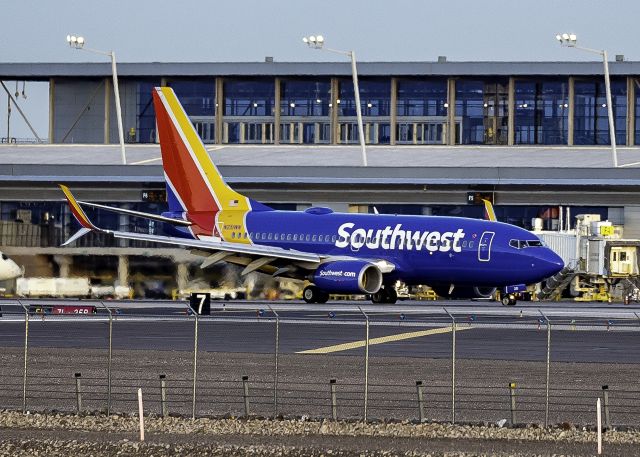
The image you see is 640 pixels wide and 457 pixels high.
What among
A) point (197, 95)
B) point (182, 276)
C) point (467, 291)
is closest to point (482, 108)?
point (197, 95)

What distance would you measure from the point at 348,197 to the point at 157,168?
10590 millimetres

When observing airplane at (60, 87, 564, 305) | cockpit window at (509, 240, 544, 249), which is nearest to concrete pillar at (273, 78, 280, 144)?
airplane at (60, 87, 564, 305)

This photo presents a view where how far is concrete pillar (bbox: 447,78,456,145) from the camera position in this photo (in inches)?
Answer: 4023

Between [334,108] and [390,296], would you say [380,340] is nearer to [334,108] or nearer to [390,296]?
[390,296]

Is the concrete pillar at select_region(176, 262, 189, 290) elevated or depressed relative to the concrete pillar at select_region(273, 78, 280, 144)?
depressed

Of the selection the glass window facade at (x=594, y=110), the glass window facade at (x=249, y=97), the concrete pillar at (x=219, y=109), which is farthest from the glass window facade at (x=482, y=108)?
the concrete pillar at (x=219, y=109)

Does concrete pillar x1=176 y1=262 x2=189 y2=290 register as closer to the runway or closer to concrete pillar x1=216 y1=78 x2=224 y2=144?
the runway

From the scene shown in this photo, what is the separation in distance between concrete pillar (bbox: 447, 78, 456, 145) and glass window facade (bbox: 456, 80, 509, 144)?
1.15 feet

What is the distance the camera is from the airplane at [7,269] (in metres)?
66.3

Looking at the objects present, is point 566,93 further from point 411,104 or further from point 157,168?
point 157,168

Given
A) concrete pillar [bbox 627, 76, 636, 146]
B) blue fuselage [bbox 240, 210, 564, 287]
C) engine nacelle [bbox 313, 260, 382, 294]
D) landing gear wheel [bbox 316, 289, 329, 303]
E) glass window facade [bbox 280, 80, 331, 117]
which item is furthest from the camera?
glass window facade [bbox 280, 80, 331, 117]

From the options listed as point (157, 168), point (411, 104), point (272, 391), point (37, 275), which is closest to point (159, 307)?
point (37, 275)

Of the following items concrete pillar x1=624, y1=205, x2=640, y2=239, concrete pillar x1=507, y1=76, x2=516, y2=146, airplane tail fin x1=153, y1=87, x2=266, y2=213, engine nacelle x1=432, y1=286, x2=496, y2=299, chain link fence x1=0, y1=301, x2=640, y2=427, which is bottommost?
chain link fence x1=0, y1=301, x2=640, y2=427

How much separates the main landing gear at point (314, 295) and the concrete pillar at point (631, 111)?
37.9 metres
